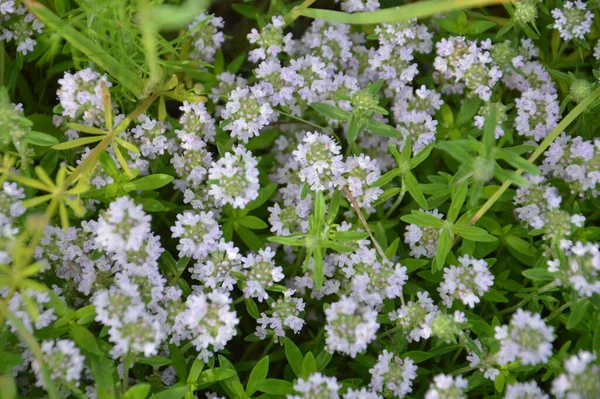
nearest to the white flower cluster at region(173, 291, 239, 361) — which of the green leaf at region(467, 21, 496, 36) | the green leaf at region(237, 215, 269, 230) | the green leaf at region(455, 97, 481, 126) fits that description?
the green leaf at region(237, 215, 269, 230)

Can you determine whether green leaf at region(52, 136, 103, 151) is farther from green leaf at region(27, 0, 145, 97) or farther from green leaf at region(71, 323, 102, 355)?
green leaf at region(71, 323, 102, 355)

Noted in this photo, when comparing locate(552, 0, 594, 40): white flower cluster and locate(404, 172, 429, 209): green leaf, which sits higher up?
locate(552, 0, 594, 40): white flower cluster

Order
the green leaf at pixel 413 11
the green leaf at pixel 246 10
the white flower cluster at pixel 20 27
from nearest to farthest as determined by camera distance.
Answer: the green leaf at pixel 413 11 < the white flower cluster at pixel 20 27 < the green leaf at pixel 246 10

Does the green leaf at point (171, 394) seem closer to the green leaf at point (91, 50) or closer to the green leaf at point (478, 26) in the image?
the green leaf at point (91, 50)

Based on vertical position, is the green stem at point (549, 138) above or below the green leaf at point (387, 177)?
below

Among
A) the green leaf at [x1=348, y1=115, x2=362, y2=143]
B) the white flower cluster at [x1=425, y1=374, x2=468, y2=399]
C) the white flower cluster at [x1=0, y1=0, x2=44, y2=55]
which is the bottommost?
the white flower cluster at [x1=425, y1=374, x2=468, y2=399]

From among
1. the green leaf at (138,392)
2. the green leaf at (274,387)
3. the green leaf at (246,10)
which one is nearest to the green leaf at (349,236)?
the green leaf at (274,387)

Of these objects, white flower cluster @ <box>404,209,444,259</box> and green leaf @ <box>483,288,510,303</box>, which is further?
white flower cluster @ <box>404,209,444,259</box>
